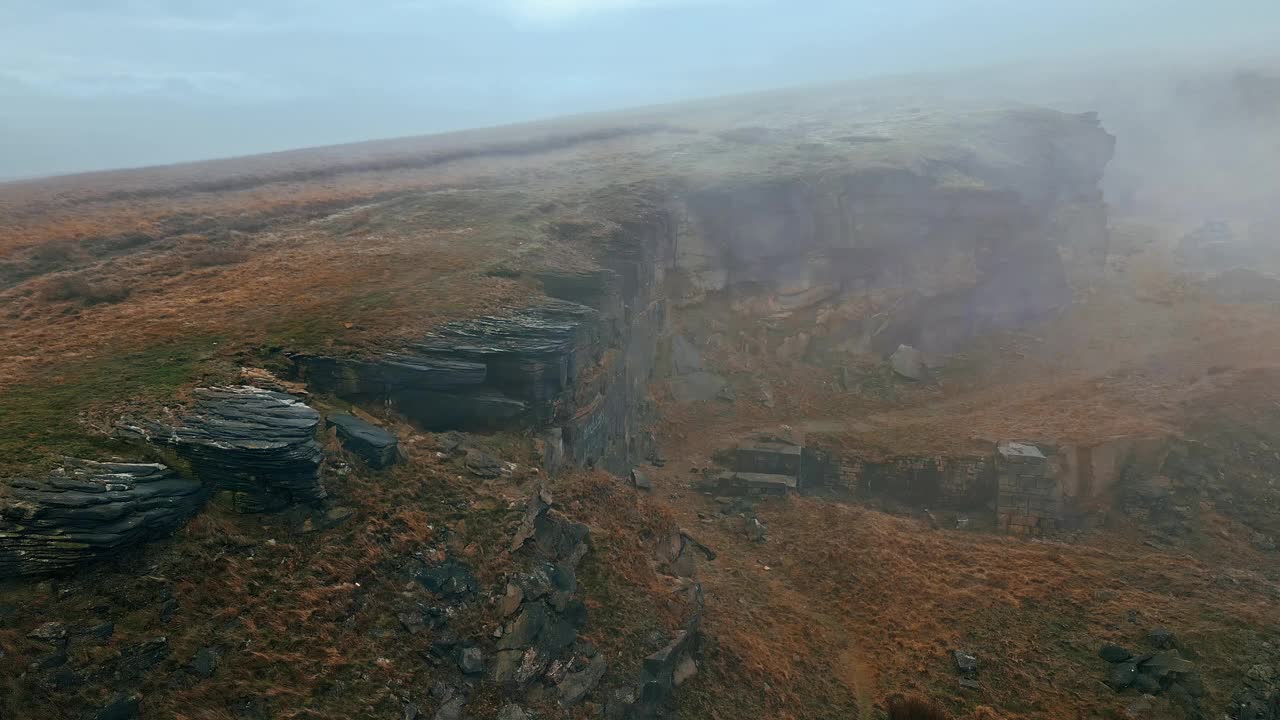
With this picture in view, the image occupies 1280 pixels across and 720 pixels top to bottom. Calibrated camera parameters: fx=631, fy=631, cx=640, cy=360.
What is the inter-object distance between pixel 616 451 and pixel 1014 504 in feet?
48.8

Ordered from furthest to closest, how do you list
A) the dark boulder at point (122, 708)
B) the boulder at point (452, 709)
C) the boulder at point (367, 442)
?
the boulder at point (367, 442) → the boulder at point (452, 709) → the dark boulder at point (122, 708)

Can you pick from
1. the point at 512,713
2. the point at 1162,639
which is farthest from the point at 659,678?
the point at 1162,639

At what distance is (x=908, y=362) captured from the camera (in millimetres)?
33500

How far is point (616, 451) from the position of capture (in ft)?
80.9

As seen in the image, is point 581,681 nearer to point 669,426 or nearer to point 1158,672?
point 1158,672

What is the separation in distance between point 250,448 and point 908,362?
30527 millimetres

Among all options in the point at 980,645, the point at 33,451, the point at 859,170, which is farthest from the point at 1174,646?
the point at 859,170

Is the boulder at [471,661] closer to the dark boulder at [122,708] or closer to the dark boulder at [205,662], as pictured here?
the dark boulder at [205,662]

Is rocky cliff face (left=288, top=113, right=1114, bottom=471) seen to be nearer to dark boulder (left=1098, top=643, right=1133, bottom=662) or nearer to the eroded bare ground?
the eroded bare ground

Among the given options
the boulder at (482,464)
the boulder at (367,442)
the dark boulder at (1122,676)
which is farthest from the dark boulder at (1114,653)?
the boulder at (367,442)

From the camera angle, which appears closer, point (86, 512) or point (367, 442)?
point (86, 512)

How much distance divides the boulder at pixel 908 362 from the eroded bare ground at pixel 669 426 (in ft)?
2.42

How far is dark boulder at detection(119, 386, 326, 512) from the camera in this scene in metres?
12.1

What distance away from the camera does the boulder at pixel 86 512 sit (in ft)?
32.4
